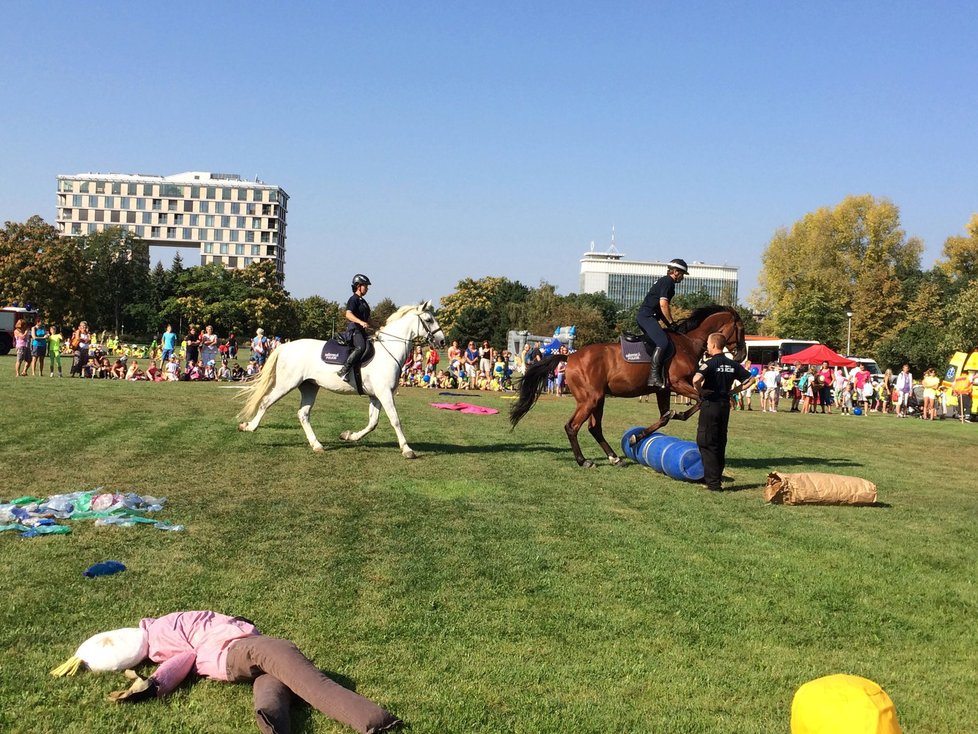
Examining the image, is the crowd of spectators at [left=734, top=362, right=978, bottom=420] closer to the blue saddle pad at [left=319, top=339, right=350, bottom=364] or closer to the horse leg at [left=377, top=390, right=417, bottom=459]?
the horse leg at [left=377, top=390, right=417, bottom=459]

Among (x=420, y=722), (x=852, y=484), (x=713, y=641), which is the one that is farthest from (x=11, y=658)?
(x=852, y=484)

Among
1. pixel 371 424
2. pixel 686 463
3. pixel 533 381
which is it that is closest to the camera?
pixel 686 463

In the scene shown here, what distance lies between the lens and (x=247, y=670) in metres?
4.64

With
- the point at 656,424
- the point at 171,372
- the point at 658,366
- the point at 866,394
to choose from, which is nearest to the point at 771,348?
the point at 866,394

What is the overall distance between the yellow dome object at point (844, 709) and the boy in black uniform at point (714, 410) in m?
8.04

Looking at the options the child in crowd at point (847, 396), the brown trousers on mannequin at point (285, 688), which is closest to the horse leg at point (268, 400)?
the brown trousers on mannequin at point (285, 688)

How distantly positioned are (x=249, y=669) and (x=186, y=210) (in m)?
188

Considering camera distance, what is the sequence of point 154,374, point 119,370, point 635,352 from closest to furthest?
point 635,352 < point 119,370 < point 154,374

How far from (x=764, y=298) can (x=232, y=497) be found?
71793 mm

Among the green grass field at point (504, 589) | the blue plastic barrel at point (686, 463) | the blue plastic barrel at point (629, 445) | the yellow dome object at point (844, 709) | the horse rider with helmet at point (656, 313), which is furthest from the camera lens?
the blue plastic barrel at point (629, 445)

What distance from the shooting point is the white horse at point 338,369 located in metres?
14.2

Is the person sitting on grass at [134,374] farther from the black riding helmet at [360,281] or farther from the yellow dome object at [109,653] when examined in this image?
the yellow dome object at [109,653]

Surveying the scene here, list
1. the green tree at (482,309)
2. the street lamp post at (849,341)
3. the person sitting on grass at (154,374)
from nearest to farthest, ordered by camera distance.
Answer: the person sitting on grass at (154,374) → the street lamp post at (849,341) → the green tree at (482,309)

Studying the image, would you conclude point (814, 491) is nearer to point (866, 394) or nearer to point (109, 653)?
point (109, 653)
